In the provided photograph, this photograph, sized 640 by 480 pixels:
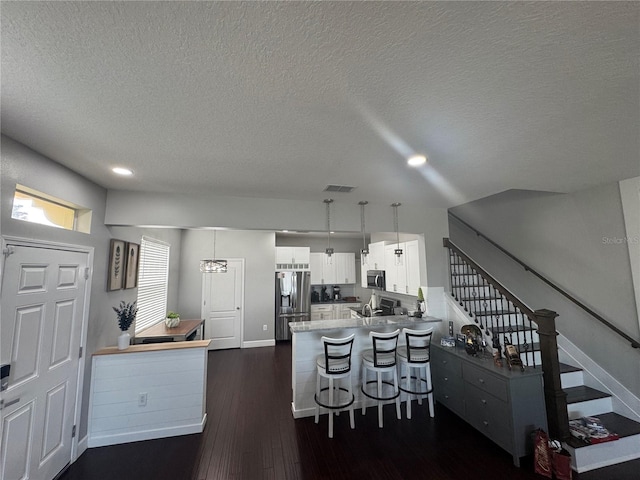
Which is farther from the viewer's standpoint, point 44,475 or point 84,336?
point 84,336

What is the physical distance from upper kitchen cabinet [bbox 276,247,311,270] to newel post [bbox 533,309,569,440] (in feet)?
15.8

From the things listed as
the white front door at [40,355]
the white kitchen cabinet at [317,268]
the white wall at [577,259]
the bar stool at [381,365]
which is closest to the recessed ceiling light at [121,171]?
the white front door at [40,355]

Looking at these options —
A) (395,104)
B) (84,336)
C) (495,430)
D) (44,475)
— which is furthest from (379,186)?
(44,475)

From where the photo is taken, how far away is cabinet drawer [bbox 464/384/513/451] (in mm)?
2557

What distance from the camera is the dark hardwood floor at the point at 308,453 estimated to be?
2.35 meters

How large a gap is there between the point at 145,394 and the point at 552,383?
4168mm

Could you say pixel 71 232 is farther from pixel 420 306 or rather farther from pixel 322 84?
pixel 420 306

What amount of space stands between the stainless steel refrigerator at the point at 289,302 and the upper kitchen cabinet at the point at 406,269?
7.46 feet

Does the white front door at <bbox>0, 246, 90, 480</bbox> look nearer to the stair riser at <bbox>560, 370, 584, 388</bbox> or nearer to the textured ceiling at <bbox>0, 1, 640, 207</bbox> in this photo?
the textured ceiling at <bbox>0, 1, 640, 207</bbox>

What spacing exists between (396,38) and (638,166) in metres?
2.96

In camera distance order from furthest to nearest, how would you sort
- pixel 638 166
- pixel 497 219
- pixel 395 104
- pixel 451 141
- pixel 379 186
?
pixel 497 219
pixel 379 186
pixel 638 166
pixel 451 141
pixel 395 104

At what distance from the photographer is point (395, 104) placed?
146 centimetres

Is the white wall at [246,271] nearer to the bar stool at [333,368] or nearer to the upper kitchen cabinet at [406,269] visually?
the upper kitchen cabinet at [406,269]

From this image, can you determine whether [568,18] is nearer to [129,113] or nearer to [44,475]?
[129,113]
